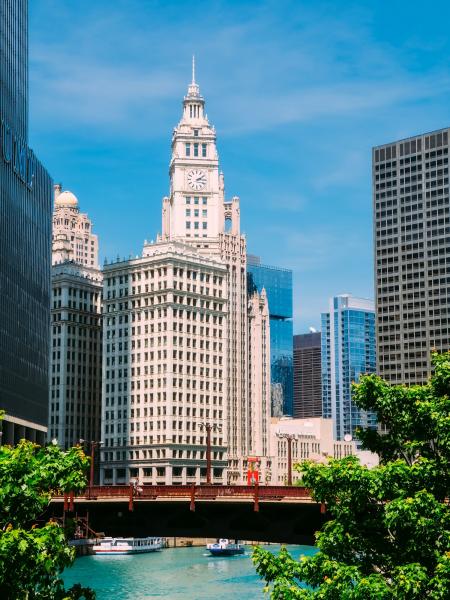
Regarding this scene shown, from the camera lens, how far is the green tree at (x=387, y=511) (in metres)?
49.2

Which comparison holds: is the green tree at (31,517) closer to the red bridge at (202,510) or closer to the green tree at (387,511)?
the green tree at (387,511)

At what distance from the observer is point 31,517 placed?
4631 centimetres

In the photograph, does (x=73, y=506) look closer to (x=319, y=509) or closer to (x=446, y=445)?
(x=319, y=509)

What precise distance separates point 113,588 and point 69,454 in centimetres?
10941

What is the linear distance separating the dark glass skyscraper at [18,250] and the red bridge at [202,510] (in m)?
69.0

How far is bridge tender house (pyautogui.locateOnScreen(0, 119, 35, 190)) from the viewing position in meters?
174

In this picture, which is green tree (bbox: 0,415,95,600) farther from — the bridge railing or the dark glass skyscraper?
the dark glass skyscraper

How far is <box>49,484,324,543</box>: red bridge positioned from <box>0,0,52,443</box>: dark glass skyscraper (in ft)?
226

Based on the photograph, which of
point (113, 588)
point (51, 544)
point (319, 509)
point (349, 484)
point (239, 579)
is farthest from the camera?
point (239, 579)

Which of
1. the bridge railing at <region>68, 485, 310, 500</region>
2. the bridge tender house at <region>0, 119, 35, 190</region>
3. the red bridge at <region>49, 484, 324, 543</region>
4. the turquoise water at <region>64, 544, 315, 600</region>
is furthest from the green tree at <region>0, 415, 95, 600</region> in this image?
the bridge tender house at <region>0, 119, 35, 190</region>

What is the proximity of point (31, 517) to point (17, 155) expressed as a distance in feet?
462

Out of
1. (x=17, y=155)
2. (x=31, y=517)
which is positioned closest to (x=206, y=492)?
(x=31, y=517)

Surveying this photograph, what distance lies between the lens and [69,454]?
155 ft

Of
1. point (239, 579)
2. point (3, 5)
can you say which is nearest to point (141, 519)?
point (239, 579)
